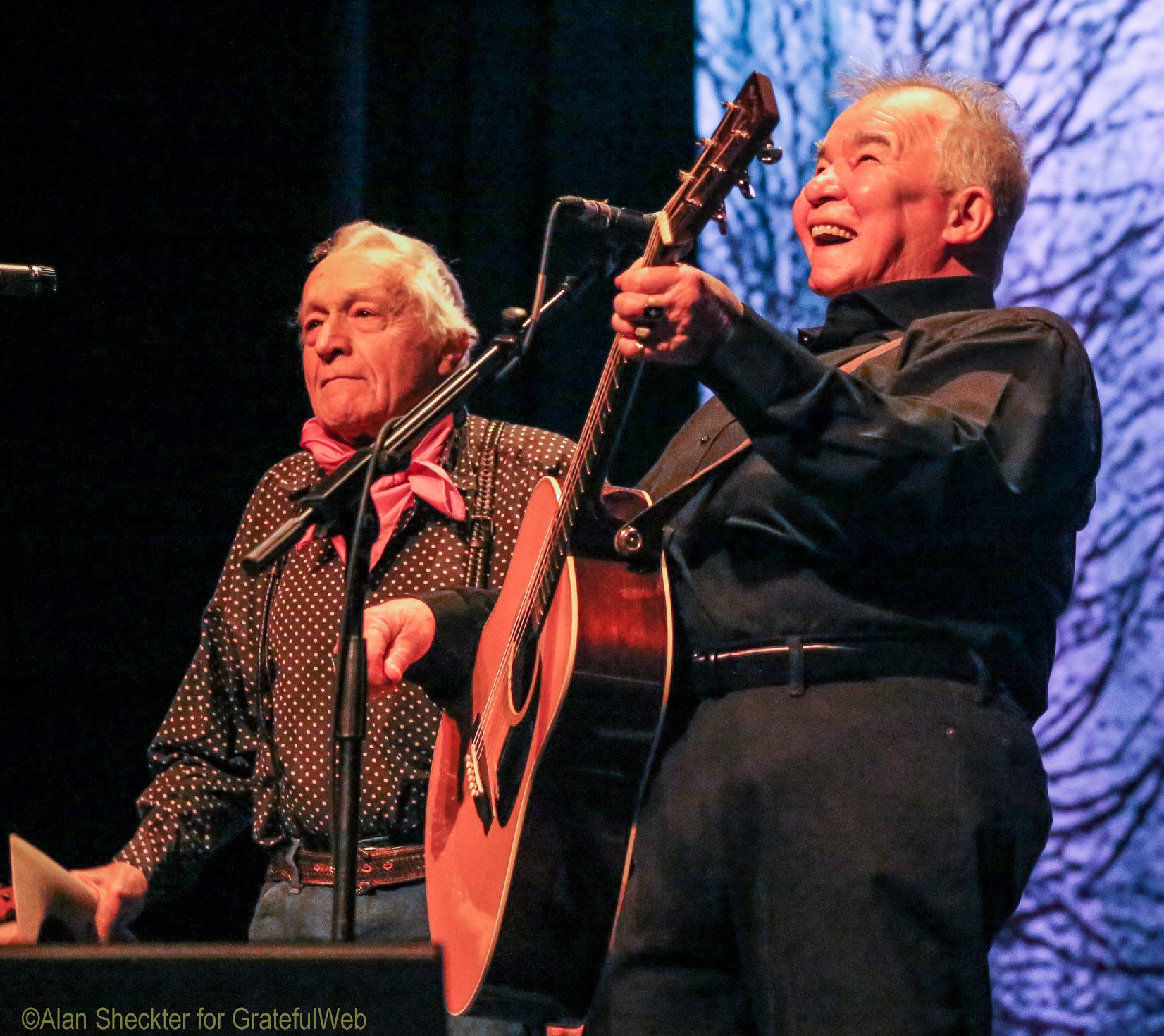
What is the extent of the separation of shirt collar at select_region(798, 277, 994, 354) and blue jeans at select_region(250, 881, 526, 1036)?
49.3 inches

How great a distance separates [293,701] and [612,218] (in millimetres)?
1289

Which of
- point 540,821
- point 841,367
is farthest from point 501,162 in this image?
point 540,821

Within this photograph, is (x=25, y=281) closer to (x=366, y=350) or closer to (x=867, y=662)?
(x=366, y=350)

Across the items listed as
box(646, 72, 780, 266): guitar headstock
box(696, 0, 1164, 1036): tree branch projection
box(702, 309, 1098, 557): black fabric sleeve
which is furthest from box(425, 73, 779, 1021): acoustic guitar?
box(696, 0, 1164, 1036): tree branch projection

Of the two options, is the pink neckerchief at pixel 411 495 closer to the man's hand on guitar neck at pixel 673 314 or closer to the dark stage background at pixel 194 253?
the dark stage background at pixel 194 253

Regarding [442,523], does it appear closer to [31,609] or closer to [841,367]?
[841,367]

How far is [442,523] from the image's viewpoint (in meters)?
2.76

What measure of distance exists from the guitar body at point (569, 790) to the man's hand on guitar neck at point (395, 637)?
299 millimetres

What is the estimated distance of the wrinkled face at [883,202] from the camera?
6.80 feet

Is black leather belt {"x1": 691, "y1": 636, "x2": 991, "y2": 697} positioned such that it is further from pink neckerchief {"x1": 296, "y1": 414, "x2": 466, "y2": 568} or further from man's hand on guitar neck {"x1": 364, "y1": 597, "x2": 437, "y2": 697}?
pink neckerchief {"x1": 296, "y1": 414, "x2": 466, "y2": 568}

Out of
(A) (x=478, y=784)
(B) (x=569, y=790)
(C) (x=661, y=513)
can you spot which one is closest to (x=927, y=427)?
(C) (x=661, y=513)

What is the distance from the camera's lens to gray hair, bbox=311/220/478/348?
298 centimetres

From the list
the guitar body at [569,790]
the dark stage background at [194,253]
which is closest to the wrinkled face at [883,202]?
the guitar body at [569,790]

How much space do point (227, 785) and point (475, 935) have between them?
1033 millimetres
